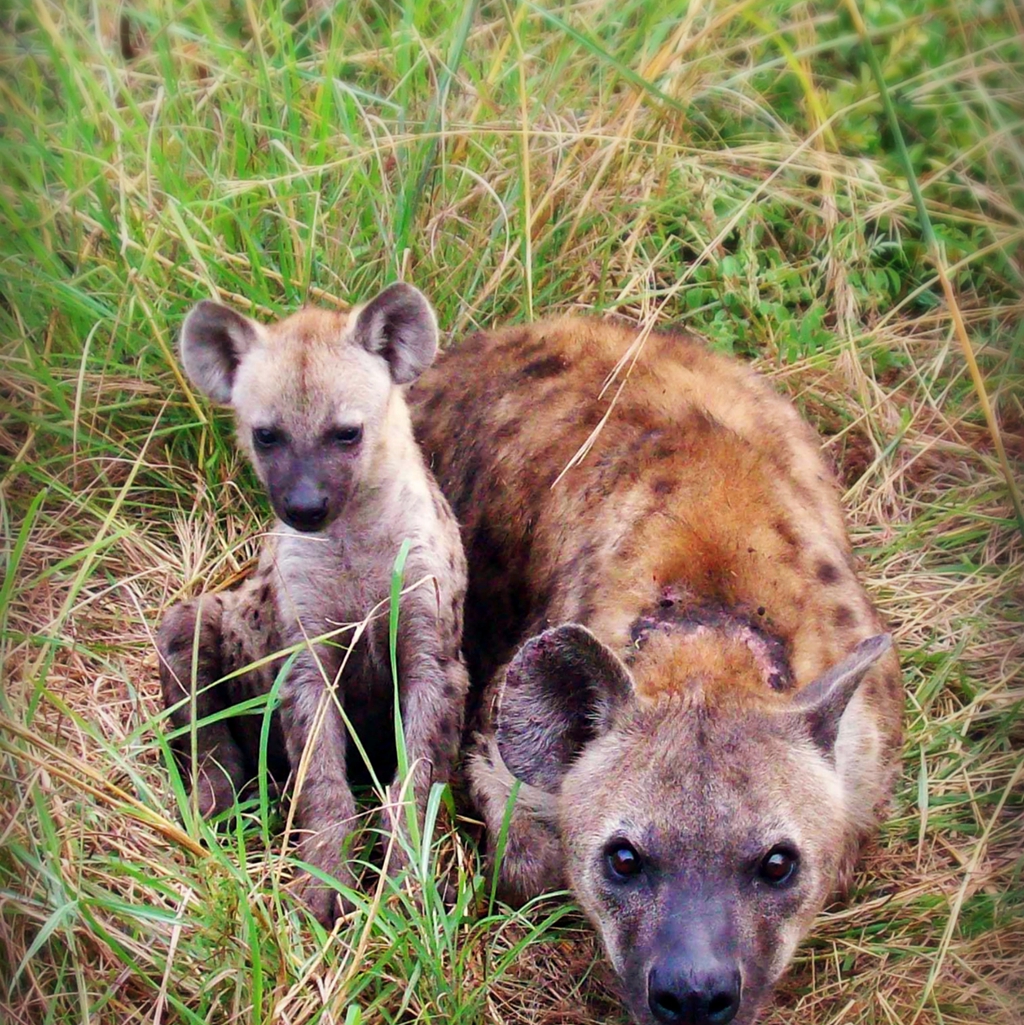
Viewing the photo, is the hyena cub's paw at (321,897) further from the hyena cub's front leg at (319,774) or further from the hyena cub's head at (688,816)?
the hyena cub's head at (688,816)

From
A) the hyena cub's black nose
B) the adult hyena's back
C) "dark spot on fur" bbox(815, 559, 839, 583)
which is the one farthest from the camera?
"dark spot on fur" bbox(815, 559, 839, 583)

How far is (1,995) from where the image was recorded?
2420mm

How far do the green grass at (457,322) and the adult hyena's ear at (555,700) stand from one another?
0.32 m

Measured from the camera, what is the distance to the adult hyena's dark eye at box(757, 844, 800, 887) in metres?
2.33

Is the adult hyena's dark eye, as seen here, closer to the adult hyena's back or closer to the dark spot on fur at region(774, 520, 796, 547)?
the adult hyena's back

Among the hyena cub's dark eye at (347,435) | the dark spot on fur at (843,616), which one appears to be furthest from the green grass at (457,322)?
the hyena cub's dark eye at (347,435)

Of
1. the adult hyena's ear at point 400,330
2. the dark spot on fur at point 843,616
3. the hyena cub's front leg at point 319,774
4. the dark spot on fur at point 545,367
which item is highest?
the adult hyena's ear at point 400,330

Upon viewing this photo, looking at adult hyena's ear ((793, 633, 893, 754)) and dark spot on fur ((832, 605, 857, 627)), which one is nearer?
adult hyena's ear ((793, 633, 893, 754))

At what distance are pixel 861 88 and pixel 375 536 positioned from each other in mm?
2103

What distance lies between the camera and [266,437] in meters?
3.14

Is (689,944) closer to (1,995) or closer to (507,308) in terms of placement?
(1,995)

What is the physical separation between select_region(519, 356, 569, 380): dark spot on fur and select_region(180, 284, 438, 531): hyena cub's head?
14.9 inches

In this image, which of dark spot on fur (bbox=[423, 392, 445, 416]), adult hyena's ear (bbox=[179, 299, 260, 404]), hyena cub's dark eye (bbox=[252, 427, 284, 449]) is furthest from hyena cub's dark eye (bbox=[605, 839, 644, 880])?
dark spot on fur (bbox=[423, 392, 445, 416])

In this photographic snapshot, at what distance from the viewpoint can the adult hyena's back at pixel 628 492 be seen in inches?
108
